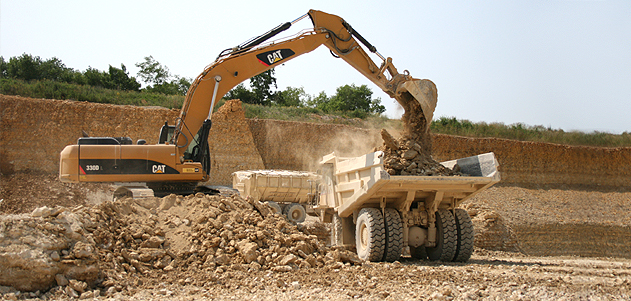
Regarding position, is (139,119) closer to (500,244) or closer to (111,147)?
(111,147)

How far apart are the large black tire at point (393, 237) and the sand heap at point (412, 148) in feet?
2.64

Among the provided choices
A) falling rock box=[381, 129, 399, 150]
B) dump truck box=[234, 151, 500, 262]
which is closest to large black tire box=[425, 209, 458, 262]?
dump truck box=[234, 151, 500, 262]

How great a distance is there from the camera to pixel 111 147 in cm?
855

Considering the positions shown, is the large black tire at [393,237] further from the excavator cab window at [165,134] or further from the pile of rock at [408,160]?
the excavator cab window at [165,134]

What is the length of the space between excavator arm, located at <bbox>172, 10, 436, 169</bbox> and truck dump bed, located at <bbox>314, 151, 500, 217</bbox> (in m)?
2.06

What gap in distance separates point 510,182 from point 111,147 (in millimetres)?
23071

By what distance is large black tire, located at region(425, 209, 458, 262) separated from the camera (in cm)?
789

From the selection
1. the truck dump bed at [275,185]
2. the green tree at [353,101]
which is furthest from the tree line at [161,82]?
the truck dump bed at [275,185]

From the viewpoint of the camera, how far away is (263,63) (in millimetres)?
9602

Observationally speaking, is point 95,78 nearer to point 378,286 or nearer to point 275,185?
point 275,185

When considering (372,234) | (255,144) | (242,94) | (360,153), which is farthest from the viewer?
(242,94)

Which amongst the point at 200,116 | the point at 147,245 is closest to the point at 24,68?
the point at 200,116

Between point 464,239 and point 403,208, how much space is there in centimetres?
121

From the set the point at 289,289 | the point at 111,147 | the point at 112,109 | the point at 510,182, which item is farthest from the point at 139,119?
the point at 510,182
